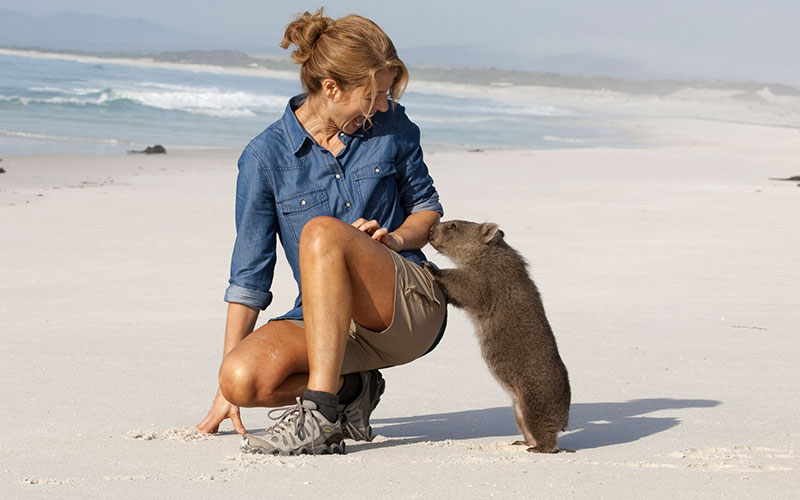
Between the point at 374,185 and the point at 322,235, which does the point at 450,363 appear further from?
the point at 322,235

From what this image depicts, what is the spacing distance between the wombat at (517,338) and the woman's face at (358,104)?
669mm

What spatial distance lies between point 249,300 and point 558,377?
125 centimetres

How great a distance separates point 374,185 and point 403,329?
62 centimetres

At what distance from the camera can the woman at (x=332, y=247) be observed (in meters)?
3.67

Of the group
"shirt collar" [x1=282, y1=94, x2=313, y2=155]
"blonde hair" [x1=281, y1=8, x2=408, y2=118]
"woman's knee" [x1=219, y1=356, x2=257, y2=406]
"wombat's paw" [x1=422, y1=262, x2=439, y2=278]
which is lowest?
"woman's knee" [x1=219, y1=356, x2=257, y2=406]

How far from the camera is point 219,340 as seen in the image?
5.96m

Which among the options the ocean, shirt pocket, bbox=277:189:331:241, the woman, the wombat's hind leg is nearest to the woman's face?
the woman

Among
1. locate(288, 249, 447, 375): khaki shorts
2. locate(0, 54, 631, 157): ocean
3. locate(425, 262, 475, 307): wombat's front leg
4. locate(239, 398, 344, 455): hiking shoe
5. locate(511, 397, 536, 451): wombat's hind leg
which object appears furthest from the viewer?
locate(0, 54, 631, 157): ocean

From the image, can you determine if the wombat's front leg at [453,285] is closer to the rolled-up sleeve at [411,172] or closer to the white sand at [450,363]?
the rolled-up sleeve at [411,172]

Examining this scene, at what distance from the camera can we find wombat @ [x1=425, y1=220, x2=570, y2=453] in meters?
4.00

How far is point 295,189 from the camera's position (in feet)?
13.5

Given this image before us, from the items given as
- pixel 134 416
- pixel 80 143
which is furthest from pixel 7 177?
pixel 134 416

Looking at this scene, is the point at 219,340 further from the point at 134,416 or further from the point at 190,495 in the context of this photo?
the point at 190,495

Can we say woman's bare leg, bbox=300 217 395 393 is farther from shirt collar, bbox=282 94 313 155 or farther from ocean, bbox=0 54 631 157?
ocean, bbox=0 54 631 157
